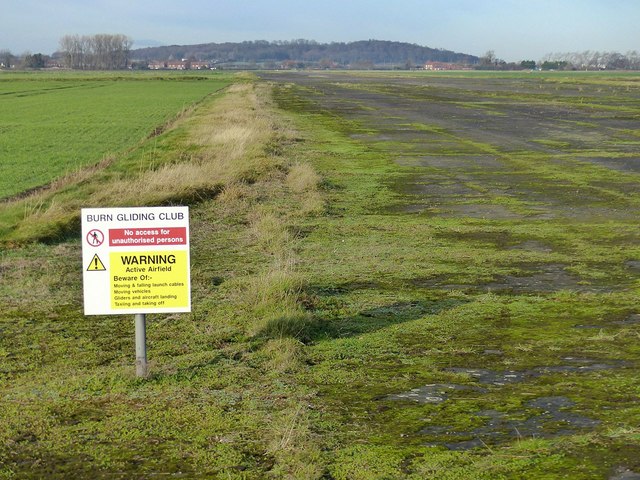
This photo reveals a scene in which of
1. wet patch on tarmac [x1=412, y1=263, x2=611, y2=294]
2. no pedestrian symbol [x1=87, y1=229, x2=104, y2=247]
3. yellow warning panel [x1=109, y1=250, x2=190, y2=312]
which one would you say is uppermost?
no pedestrian symbol [x1=87, y1=229, x2=104, y2=247]

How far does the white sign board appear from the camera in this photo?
259 inches

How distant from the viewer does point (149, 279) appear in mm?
6637

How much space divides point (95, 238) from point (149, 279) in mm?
505

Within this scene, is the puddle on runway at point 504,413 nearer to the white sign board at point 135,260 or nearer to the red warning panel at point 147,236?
the white sign board at point 135,260

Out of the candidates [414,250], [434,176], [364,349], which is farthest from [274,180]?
[364,349]

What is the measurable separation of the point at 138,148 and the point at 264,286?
22.0 meters

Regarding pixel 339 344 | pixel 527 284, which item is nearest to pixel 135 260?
pixel 339 344

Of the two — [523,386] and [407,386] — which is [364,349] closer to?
[407,386]

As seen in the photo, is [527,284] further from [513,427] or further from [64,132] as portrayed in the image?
[64,132]

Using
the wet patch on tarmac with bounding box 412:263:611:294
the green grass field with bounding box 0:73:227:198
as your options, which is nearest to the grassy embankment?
the wet patch on tarmac with bounding box 412:263:611:294

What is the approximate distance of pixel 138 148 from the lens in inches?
1184

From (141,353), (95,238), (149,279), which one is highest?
(95,238)

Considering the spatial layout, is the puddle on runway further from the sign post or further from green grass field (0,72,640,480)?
the sign post

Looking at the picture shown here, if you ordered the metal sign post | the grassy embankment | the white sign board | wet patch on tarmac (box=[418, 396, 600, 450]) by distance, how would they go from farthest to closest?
the metal sign post, the white sign board, wet patch on tarmac (box=[418, 396, 600, 450]), the grassy embankment
